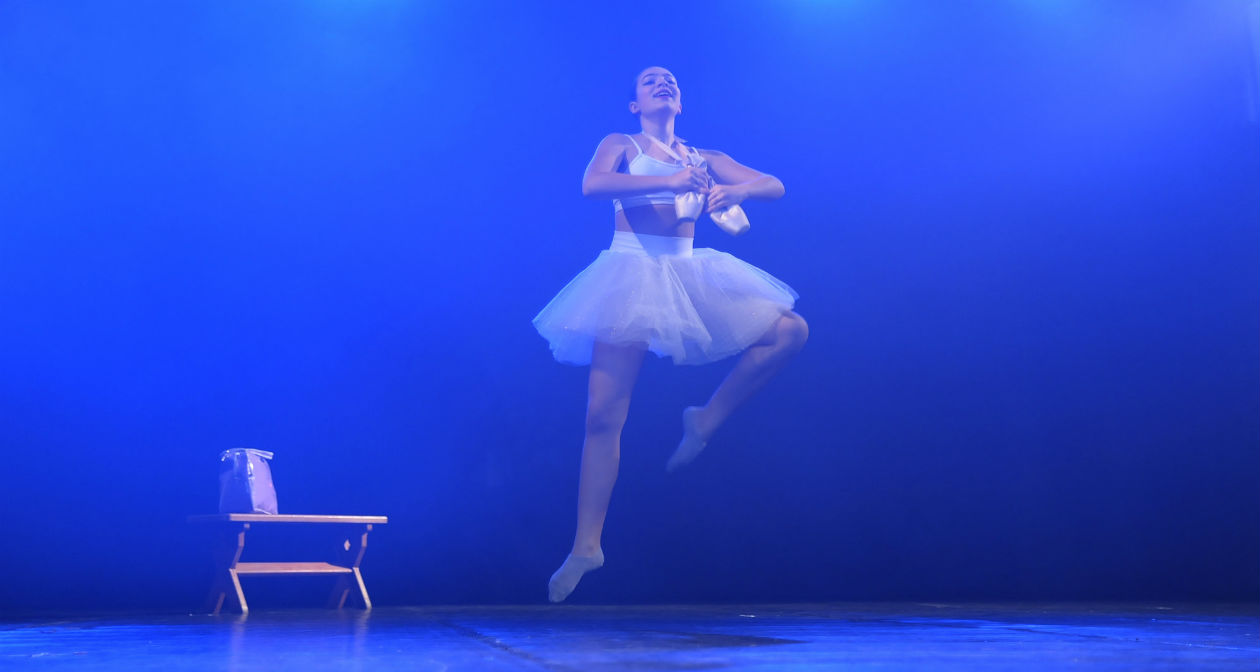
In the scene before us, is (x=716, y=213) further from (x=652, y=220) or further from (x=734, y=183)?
(x=734, y=183)

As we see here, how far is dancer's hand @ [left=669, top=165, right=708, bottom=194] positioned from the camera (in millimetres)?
3115

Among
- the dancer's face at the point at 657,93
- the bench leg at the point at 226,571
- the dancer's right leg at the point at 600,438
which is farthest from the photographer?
the bench leg at the point at 226,571

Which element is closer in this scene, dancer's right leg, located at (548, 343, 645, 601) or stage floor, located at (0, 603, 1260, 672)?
stage floor, located at (0, 603, 1260, 672)

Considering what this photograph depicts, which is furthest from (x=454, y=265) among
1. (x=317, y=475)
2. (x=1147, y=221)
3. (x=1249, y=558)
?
(x=1249, y=558)

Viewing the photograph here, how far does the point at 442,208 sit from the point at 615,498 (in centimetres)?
122

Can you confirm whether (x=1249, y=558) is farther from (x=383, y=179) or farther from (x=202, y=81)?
(x=202, y=81)

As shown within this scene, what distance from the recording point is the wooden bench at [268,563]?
351 centimetres

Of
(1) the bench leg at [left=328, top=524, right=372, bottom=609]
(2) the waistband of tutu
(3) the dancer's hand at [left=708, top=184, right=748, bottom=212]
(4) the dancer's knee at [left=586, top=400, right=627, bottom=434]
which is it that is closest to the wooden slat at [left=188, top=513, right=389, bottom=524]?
(1) the bench leg at [left=328, top=524, right=372, bottom=609]

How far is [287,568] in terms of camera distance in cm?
357

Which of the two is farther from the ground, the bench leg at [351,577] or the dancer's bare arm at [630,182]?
the dancer's bare arm at [630,182]

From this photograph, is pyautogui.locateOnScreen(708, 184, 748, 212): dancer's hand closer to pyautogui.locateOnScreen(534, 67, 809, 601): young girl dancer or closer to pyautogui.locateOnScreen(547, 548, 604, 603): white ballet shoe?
pyautogui.locateOnScreen(534, 67, 809, 601): young girl dancer

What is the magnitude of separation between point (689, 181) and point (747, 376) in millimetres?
577

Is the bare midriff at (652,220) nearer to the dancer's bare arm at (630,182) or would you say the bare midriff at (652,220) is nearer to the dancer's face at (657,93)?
the dancer's bare arm at (630,182)

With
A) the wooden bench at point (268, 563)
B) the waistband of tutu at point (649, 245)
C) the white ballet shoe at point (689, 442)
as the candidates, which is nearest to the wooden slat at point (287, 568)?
the wooden bench at point (268, 563)
